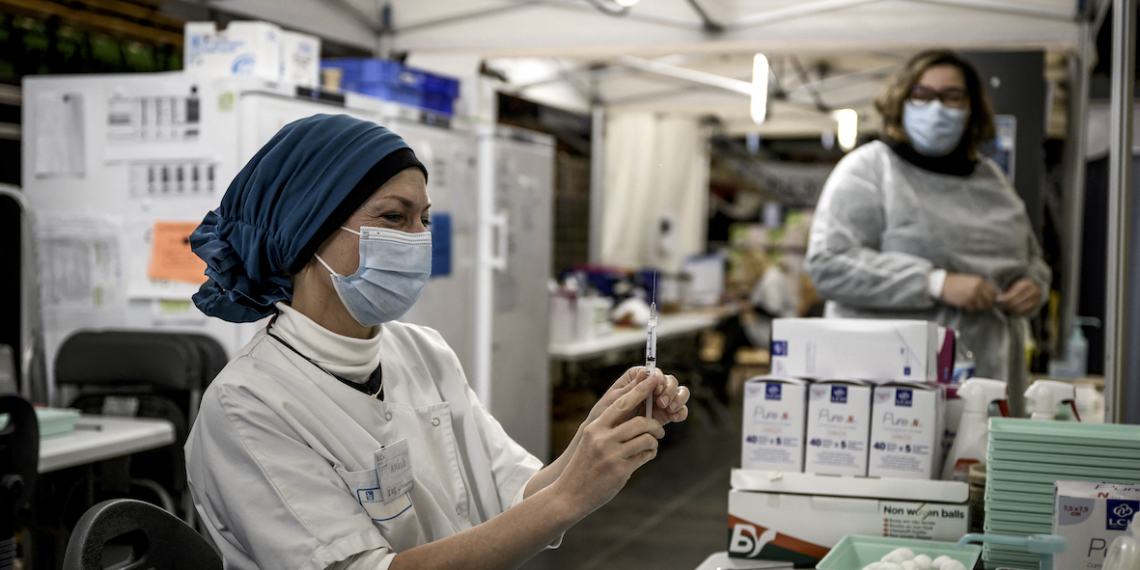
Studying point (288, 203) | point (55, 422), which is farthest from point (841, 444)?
point (55, 422)

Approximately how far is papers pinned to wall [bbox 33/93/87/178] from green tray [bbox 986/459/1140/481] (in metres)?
3.15

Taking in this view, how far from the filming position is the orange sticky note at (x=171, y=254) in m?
3.24

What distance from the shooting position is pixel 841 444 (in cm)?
163

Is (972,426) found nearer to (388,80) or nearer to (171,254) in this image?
(171,254)

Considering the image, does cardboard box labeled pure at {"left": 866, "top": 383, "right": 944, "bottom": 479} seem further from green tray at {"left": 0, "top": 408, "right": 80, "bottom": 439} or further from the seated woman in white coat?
green tray at {"left": 0, "top": 408, "right": 80, "bottom": 439}

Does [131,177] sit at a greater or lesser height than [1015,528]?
greater

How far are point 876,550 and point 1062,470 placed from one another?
0.97 ft

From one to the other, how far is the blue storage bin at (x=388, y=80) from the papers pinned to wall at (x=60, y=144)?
1.12 m

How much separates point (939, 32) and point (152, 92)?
3.45 metres

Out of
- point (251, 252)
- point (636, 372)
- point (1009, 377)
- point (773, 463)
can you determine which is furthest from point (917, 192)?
point (251, 252)

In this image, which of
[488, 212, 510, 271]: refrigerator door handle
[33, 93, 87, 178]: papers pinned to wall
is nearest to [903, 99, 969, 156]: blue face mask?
[488, 212, 510, 271]: refrigerator door handle

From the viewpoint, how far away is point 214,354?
10.2 feet

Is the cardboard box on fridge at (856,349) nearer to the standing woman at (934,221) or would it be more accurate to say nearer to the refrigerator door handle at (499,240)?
the standing woman at (934,221)

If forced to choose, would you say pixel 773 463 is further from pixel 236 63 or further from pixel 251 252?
pixel 236 63
